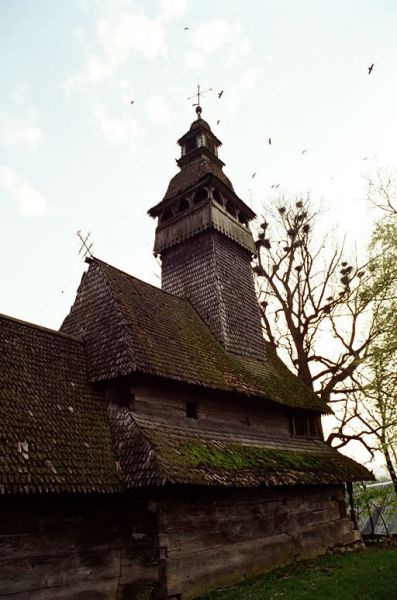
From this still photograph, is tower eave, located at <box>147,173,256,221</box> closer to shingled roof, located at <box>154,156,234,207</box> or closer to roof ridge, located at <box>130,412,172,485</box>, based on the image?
shingled roof, located at <box>154,156,234,207</box>

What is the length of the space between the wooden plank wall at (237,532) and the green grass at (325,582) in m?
0.38

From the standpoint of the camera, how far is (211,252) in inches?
676

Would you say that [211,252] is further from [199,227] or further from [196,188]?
[196,188]

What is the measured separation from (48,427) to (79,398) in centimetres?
151

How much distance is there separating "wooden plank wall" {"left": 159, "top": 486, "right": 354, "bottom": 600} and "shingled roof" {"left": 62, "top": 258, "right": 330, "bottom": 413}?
2.84 m

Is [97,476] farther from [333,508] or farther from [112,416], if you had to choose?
[333,508]

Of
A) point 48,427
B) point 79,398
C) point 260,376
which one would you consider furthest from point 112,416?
point 260,376

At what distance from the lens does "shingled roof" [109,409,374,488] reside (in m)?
8.39

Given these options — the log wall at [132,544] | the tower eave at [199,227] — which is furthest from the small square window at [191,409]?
the tower eave at [199,227]

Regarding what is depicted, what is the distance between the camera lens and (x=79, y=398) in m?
9.85

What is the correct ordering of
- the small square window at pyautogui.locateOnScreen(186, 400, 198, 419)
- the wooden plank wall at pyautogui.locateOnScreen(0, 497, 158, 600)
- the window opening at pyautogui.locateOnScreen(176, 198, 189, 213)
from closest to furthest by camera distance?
1. the wooden plank wall at pyautogui.locateOnScreen(0, 497, 158, 600)
2. the small square window at pyautogui.locateOnScreen(186, 400, 198, 419)
3. the window opening at pyautogui.locateOnScreen(176, 198, 189, 213)

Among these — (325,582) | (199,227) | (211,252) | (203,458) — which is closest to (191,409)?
(203,458)

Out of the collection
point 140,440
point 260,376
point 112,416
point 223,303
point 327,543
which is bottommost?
point 327,543

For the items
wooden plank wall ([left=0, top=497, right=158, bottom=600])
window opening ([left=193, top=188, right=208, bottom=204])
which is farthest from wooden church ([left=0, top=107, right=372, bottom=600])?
window opening ([left=193, top=188, right=208, bottom=204])
